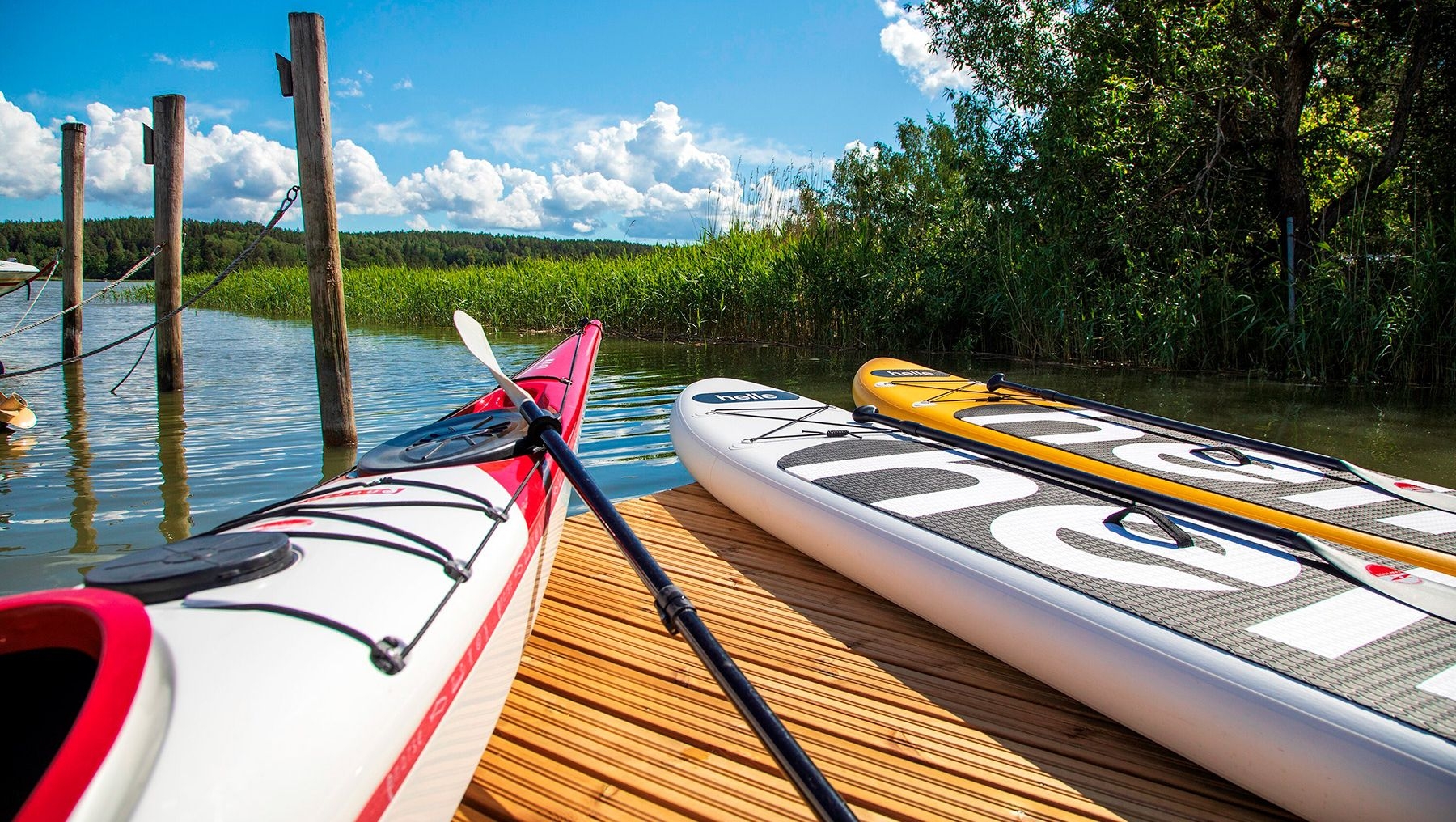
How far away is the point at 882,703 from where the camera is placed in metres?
1.85

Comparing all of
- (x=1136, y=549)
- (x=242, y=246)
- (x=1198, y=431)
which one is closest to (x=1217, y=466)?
(x=1198, y=431)

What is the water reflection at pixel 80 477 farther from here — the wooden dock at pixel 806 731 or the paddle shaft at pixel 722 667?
the paddle shaft at pixel 722 667

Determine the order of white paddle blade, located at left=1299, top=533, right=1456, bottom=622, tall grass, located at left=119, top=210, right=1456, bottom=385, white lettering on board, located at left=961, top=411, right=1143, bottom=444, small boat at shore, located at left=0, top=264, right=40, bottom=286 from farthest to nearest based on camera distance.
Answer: tall grass, located at left=119, top=210, right=1456, bottom=385
small boat at shore, located at left=0, top=264, right=40, bottom=286
white lettering on board, located at left=961, top=411, right=1143, bottom=444
white paddle blade, located at left=1299, top=533, right=1456, bottom=622

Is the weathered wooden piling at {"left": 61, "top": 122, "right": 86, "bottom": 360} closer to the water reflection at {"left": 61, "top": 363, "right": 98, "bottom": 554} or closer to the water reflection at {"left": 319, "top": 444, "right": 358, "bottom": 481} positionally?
the water reflection at {"left": 61, "top": 363, "right": 98, "bottom": 554}

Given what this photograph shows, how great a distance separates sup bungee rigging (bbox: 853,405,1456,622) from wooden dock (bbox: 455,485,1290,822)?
2.11 feet

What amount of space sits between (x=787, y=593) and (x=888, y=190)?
945 cm

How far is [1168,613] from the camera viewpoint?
1.66 m

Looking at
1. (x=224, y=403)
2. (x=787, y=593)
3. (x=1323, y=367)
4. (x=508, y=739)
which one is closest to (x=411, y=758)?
(x=508, y=739)

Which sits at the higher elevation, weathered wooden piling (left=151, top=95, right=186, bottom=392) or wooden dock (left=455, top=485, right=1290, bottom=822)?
weathered wooden piling (left=151, top=95, right=186, bottom=392)

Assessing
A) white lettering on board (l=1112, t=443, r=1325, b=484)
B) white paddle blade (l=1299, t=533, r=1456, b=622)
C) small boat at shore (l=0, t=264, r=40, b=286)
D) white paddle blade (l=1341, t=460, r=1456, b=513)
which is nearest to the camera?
white paddle blade (l=1299, t=533, r=1456, b=622)

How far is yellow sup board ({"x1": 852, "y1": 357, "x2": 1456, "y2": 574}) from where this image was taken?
2354 mm

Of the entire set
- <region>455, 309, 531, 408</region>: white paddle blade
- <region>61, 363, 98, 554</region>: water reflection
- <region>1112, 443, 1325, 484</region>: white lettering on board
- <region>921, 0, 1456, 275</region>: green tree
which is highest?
<region>921, 0, 1456, 275</region>: green tree

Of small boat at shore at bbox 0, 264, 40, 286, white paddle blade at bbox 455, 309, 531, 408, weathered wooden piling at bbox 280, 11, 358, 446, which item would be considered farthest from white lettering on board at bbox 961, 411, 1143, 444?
small boat at shore at bbox 0, 264, 40, 286

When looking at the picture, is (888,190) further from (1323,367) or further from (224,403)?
(224,403)
